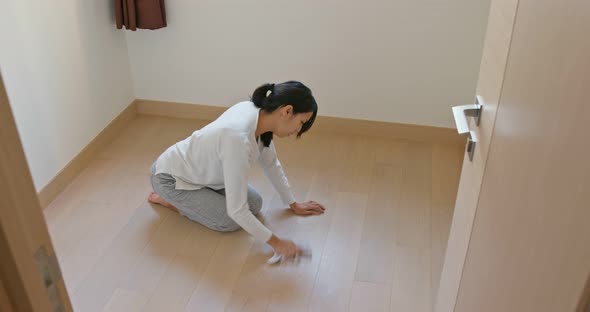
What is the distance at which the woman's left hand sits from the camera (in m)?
2.43

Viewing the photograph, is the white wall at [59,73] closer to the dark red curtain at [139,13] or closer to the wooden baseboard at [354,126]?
the dark red curtain at [139,13]

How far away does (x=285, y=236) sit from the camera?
7.57ft

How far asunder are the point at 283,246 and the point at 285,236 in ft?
0.51

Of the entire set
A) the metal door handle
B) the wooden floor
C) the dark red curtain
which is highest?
the metal door handle

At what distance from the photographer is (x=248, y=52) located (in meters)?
2.93

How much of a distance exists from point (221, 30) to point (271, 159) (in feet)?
2.99

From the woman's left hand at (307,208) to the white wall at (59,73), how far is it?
104cm

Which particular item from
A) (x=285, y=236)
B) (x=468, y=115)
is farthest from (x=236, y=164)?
(x=468, y=115)

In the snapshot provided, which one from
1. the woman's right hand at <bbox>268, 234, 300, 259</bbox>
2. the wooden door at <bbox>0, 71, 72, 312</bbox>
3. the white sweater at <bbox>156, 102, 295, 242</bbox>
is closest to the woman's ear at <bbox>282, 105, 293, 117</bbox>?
the white sweater at <bbox>156, 102, 295, 242</bbox>

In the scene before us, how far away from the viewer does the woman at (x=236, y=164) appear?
2035 mm

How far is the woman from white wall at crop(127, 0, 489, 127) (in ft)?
2.48

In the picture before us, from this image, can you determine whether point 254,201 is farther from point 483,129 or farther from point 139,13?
point 483,129

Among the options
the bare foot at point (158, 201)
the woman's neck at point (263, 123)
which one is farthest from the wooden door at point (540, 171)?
the bare foot at point (158, 201)

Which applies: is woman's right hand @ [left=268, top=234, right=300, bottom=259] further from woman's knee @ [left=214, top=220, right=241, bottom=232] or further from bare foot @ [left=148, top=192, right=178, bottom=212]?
bare foot @ [left=148, top=192, right=178, bottom=212]
